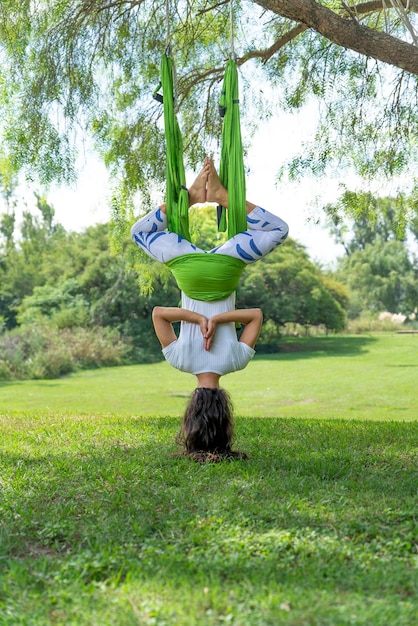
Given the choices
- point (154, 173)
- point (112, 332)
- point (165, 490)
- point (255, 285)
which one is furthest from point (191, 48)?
point (255, 285)

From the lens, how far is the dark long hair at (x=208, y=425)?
3750 millimetres

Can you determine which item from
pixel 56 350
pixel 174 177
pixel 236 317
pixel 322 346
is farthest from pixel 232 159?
pixel 322 346

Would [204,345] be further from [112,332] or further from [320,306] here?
[320,306]

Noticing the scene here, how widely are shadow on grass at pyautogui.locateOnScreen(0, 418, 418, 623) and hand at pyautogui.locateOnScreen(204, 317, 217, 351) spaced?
0.62m

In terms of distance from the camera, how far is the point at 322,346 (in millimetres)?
20469

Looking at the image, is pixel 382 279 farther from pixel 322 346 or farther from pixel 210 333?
pixel 210 333

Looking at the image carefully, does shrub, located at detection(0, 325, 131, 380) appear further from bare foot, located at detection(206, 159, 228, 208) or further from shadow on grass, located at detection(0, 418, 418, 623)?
bare foot, located at detection(206, 159, 228, 208)

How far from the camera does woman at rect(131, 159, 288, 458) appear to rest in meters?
3.78

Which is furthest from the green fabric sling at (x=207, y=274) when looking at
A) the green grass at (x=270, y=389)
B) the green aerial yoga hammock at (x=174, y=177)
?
the green grass at (x=270, y=389)

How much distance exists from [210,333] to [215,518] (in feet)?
3.88

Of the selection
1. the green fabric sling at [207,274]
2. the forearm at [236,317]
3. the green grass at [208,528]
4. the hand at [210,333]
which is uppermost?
the green fabric sling at [207,274]

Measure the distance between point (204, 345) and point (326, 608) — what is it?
75.4 inches

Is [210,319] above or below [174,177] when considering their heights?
below

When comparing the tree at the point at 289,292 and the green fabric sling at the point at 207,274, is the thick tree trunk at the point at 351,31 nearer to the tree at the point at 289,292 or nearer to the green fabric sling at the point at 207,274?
the green fabric sling at the point at 207,274
